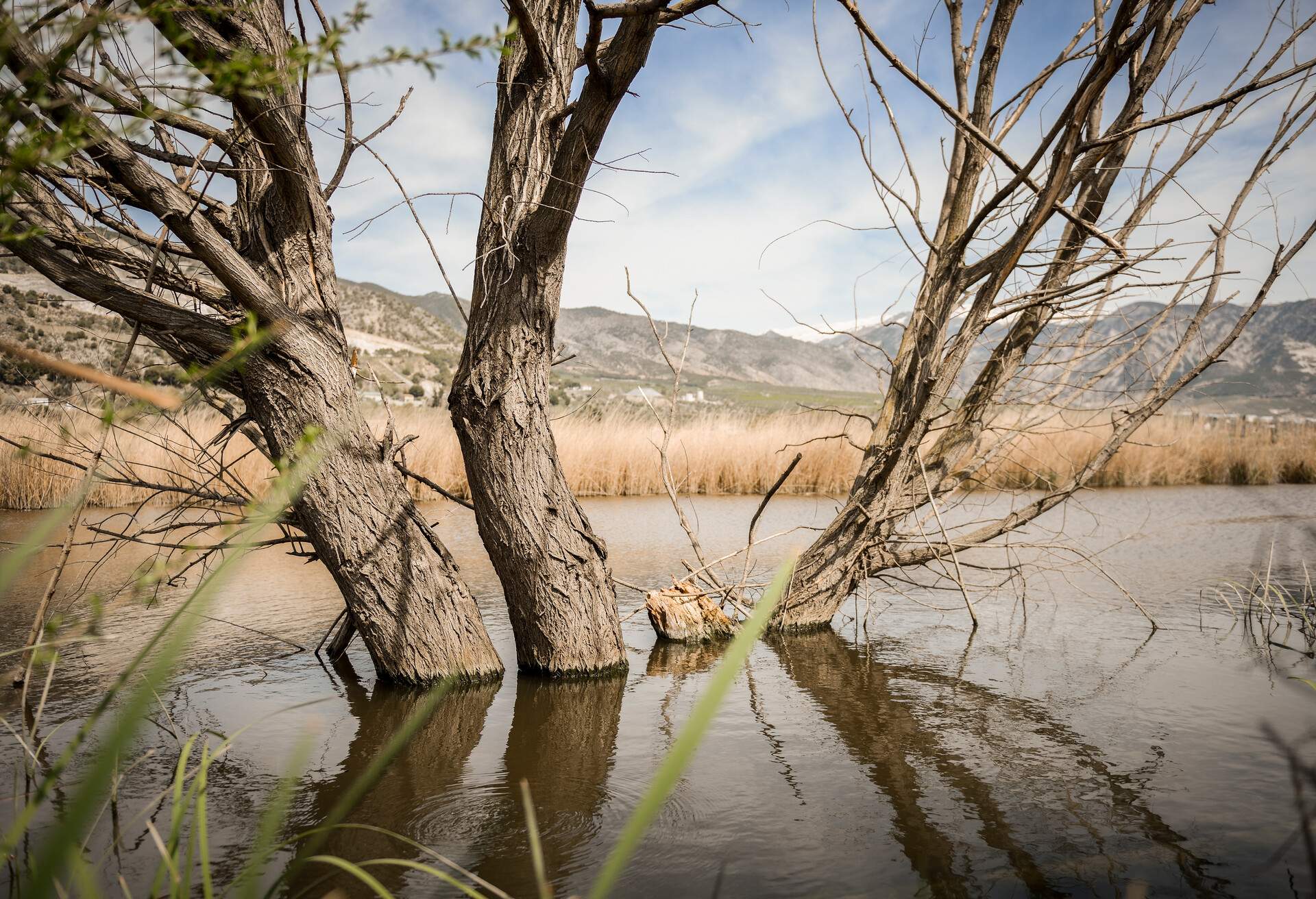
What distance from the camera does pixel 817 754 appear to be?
225cm

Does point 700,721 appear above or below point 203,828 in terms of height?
above

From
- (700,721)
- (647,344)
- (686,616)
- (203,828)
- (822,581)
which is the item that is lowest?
(686,616)

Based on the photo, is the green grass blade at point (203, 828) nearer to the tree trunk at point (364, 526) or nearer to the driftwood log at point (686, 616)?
the tree trunk at point (364, 526)

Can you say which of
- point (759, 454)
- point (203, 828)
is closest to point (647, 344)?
point (759, 454)

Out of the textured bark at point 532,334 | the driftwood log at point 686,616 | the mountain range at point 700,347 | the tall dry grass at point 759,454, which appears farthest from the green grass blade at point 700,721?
the mountain range at point 700,347

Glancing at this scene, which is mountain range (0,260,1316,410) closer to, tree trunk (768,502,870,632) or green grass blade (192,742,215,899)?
tree trunk (768,502,870,632)

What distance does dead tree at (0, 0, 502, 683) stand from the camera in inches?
83.4

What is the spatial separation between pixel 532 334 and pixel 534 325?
0.03 metres

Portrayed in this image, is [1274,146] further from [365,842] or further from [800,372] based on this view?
[800,372]

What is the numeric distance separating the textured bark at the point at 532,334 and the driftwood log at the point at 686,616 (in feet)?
2.44

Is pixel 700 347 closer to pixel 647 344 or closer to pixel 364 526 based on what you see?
pixel 647 344

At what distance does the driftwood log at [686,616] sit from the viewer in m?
3.62

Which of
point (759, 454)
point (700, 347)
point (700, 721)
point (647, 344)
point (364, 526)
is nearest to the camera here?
point (700, 721)

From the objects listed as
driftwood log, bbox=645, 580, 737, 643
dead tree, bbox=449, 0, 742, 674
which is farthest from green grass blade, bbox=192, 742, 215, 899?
driftwood log, bbox=645, 580, 737, 643
